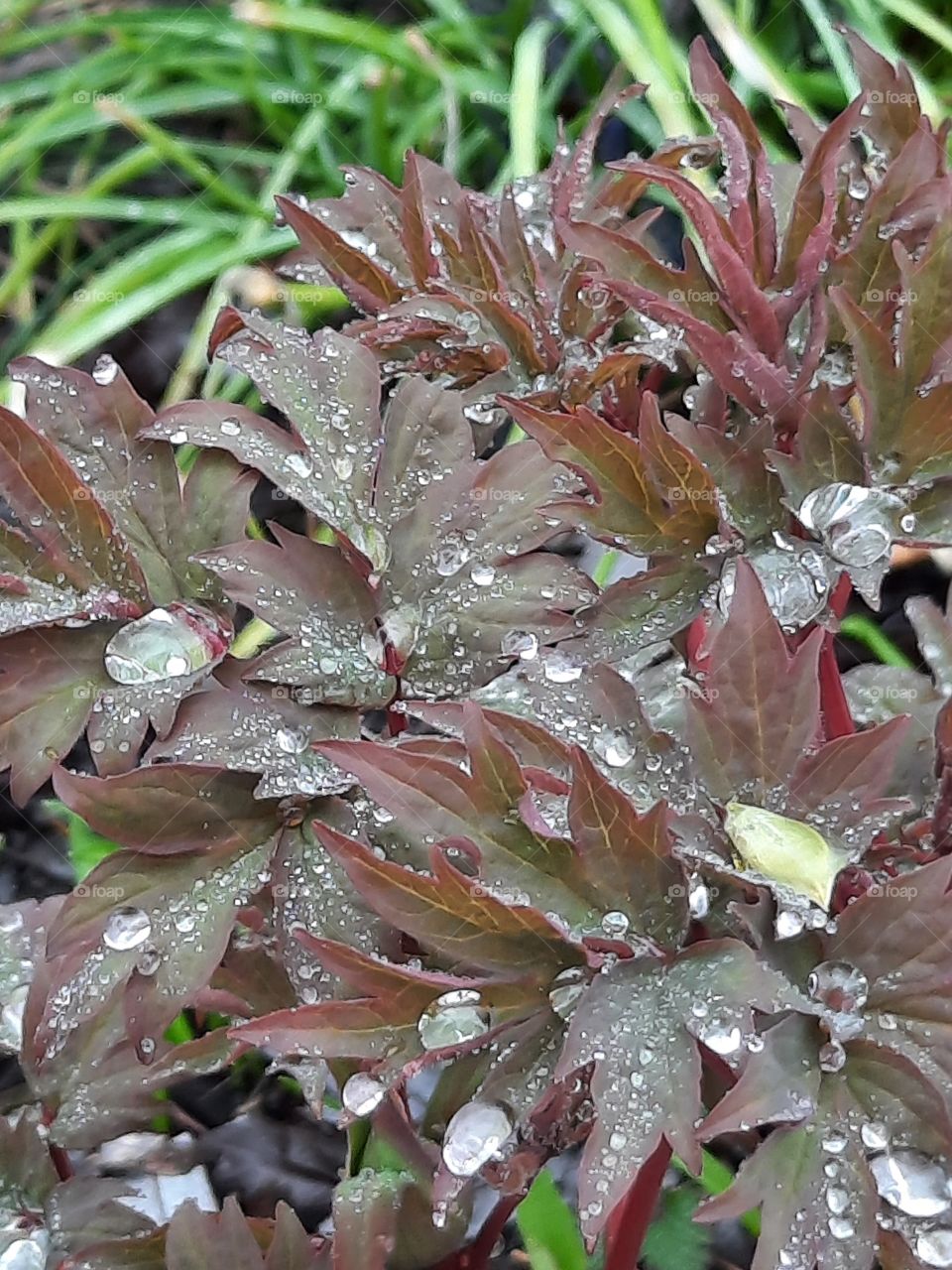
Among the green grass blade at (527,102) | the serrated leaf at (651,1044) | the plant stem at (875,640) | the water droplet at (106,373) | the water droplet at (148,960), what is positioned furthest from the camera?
the green grass blade at (527,102)

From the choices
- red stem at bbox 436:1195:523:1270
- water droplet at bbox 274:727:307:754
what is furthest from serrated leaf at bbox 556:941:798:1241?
red stem at bbox 436:1195:523:1270

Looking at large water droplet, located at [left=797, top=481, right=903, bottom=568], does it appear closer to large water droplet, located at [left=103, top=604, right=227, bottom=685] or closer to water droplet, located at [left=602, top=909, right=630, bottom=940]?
water droplet, located at [left=602, top=909, right=630, bottom=940]

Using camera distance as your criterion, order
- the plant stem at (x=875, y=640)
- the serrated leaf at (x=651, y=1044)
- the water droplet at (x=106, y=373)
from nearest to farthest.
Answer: the serrated leaf at (x=651, y=1044)
the water droplet at (x=106, y=373)
the plant stem at (x=875, y=640)

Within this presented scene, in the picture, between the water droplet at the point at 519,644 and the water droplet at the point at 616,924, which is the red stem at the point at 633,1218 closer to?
the water droplet at the point at 616,924

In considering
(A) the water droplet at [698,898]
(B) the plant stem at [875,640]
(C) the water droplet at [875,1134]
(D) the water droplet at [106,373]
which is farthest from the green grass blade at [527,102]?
(C) the water droplet at [875,1134]

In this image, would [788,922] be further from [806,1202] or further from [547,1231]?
[547,1231]
